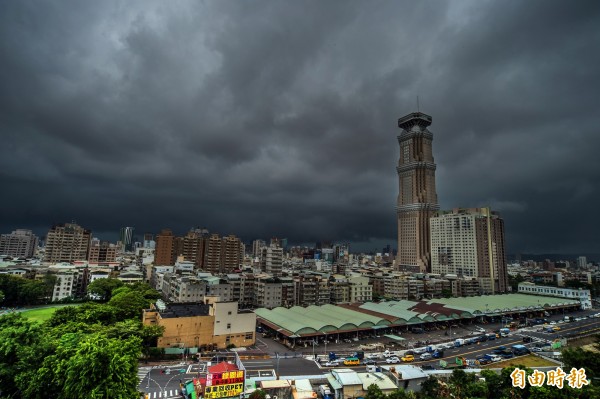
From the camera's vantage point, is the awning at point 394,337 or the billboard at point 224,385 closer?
the billboard at point 224,385

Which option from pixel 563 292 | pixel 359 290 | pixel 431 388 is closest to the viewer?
pixel 431 388

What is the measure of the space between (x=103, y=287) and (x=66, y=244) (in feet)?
288

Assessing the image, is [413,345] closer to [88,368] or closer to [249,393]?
[249,393]

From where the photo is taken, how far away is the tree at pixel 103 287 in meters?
114

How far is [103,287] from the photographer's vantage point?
116 meters

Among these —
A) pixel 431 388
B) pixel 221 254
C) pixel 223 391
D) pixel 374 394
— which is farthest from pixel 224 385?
pixel 221 254

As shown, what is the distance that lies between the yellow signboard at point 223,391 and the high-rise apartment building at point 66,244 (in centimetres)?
18151

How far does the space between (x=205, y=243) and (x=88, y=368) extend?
167m

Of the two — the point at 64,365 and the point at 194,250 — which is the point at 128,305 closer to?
the point at 64,365

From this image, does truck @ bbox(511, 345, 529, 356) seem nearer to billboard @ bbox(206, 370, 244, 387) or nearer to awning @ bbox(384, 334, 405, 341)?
awning @ bbox(384, 334, 405, 341)

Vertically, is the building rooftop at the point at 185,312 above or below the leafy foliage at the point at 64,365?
below

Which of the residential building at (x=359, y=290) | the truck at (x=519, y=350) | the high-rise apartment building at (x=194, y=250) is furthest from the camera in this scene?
the high-rise apartment building at (x=194, y=250)

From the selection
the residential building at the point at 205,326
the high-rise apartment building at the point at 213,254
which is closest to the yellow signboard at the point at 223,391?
the residential building at the point at 205,326

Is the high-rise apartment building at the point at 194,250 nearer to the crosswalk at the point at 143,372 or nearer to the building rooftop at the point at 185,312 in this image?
the building rooftop at the point at 185,312
